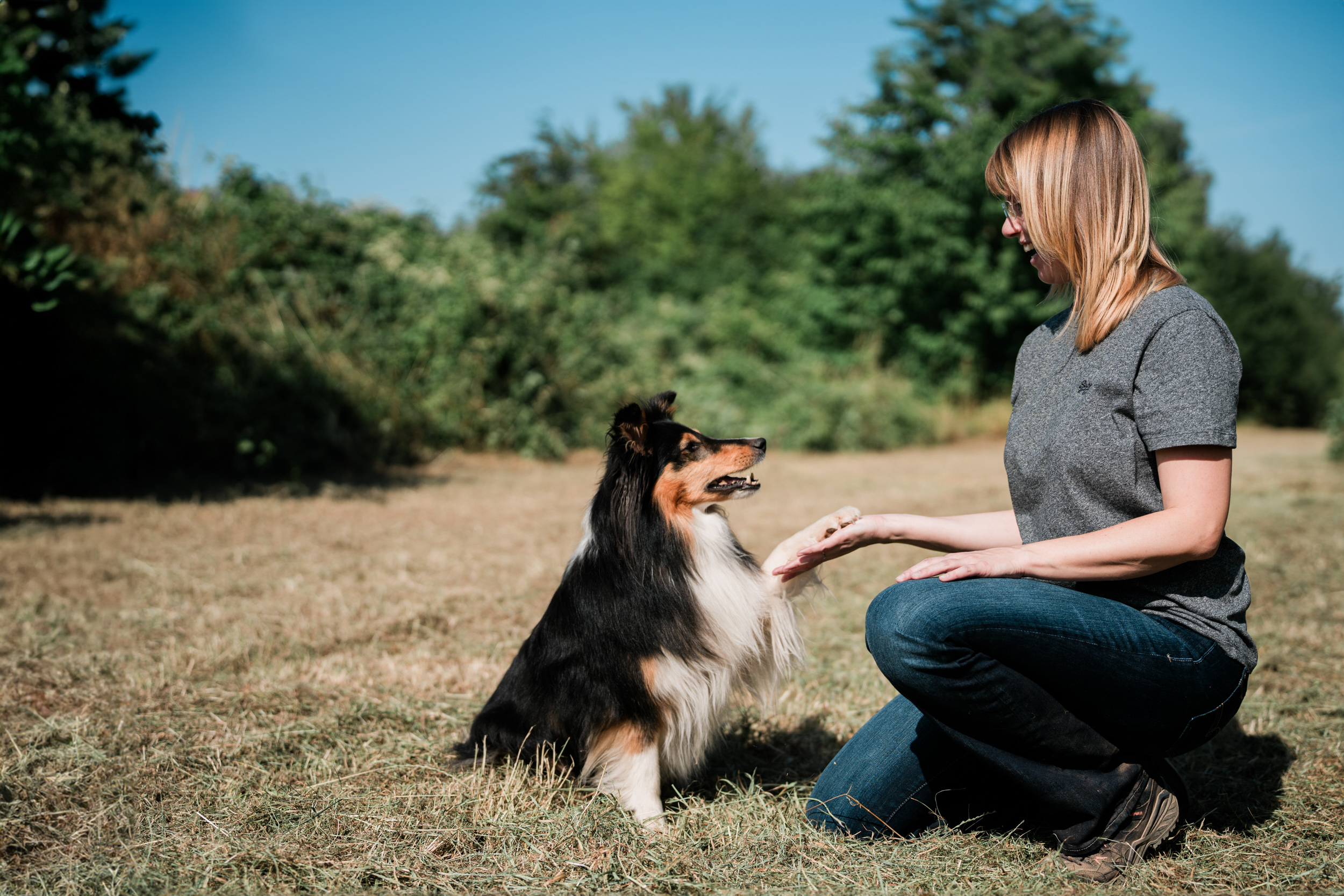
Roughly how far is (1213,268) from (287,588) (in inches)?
875

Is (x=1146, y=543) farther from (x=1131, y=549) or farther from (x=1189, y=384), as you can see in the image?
(x=1189, y=384)

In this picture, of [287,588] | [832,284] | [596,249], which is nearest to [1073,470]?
[287,588]

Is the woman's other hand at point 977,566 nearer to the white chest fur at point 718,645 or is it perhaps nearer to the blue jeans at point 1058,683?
the blue jeans at point 1058,683

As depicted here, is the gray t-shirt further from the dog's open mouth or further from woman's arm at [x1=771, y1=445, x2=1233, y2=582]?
the dog's open mouth

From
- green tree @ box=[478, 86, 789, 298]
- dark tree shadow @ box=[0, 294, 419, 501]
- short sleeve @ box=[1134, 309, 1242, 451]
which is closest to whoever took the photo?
short sleeve @ box=[1134, 309, 1242, 451]

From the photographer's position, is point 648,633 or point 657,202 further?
point 657,202

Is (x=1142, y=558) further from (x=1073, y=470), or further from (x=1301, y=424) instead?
(x=1301, y=424)

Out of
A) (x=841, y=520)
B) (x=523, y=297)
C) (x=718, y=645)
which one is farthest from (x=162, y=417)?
(x=841, y=520)

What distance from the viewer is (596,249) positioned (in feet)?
65.2

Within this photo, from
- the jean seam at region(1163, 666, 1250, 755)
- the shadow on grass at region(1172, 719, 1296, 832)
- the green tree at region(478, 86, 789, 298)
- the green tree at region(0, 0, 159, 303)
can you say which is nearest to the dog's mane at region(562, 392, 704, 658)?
the jean seam at region(1163, 666, 1250, 755)

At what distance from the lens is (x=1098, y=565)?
1.93m

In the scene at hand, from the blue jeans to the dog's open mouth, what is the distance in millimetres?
699

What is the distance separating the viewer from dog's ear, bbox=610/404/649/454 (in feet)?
8.51

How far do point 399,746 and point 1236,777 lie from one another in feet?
9.16
